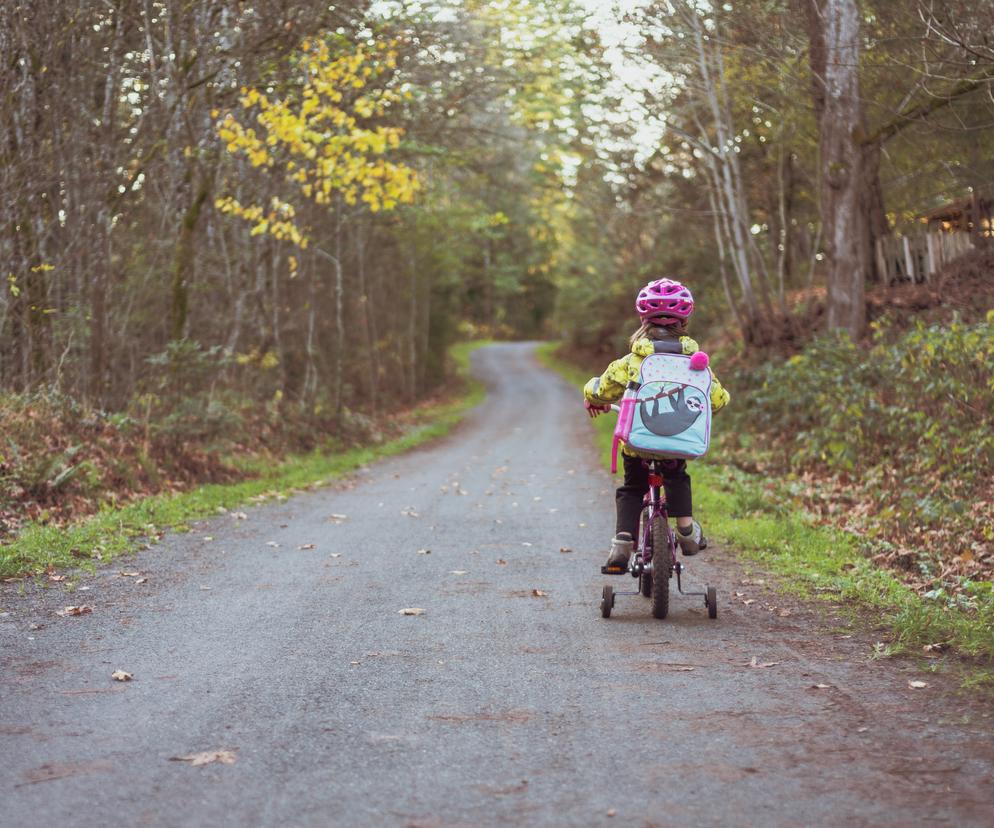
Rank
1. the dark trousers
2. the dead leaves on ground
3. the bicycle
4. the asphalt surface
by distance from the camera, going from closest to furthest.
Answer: the asphalt surface < the bicycle < the dark trousers < the dead leaves on ground

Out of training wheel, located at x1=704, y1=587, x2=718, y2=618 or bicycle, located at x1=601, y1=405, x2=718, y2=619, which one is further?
training wheel, located at x1=704, y1=587, x2=718, y2=618

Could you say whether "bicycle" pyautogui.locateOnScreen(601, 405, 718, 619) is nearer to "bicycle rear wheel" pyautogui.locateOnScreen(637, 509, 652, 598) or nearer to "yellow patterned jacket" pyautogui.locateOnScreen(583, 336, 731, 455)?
"bicycle rear wheel" pyautogui.locateOnScreen(637, 509, 652, 598)

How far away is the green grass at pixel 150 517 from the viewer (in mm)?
8750

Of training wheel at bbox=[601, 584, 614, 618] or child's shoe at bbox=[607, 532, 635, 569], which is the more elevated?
child's shoe at bbox=[607, 532, 635, 569]

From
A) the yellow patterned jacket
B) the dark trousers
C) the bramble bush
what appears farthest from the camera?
the bramble bush

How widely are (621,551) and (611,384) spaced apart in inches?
44.0

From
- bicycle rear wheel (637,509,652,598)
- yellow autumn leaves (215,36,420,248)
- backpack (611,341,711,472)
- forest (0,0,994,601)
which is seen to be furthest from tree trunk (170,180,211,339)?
backpack (611,341,711,472)

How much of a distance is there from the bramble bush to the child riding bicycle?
8.47 feet

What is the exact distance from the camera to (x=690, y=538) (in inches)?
275

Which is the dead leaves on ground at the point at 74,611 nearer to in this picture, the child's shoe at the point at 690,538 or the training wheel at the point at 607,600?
the training wheel at the point at 607,600

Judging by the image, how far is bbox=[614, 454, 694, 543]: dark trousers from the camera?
6.88 metres

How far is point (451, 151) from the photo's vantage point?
23.0 meters

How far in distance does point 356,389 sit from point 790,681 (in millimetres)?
29455

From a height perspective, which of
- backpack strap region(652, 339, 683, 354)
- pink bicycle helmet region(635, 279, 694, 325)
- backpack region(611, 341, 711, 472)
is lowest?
backpack region(611, 341, 711, 472)
